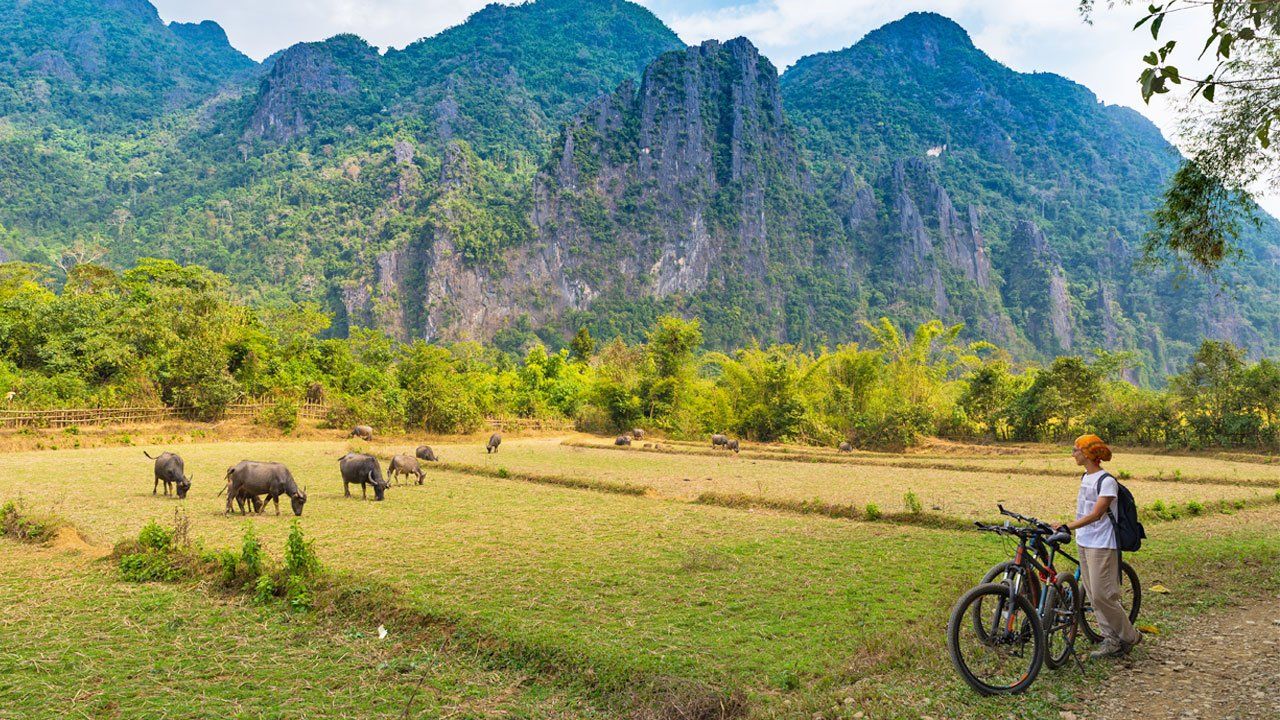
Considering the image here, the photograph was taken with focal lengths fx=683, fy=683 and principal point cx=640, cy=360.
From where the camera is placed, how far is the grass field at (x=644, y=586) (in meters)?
4.43

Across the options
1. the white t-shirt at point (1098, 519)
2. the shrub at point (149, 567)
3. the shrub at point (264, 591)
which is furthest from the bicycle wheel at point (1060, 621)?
the shrub at point (149, 567)

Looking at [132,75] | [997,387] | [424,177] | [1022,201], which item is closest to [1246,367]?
[997,387]

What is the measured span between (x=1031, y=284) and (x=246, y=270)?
134m

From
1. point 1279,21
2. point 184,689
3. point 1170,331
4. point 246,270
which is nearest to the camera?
point 184,689

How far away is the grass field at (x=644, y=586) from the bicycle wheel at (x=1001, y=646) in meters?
0.14

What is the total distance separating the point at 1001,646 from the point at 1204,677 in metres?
1.24

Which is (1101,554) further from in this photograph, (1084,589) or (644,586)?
(644,586)

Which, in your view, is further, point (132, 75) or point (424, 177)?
point (132, 75)

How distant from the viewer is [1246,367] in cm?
2220

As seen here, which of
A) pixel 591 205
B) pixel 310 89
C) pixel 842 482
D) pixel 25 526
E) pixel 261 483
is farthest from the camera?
pixel 310 89

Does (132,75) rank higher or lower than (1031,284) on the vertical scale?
higher

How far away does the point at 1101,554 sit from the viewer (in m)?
4.72

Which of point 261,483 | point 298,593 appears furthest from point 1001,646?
point 261,483

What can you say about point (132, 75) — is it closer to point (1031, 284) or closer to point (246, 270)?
point (246, 270)
